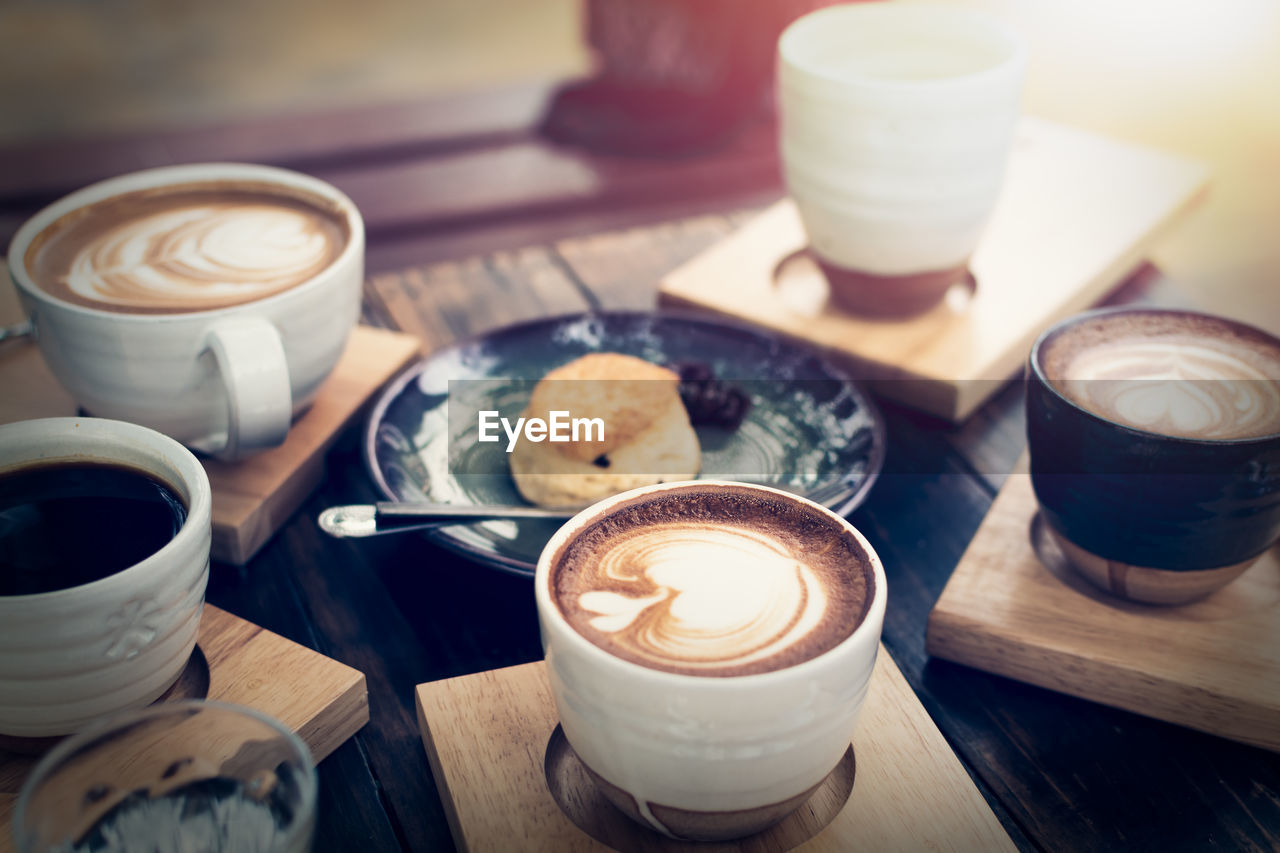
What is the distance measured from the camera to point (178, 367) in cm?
80

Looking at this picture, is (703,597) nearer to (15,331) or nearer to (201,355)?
(201,355)

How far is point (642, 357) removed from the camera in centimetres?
103

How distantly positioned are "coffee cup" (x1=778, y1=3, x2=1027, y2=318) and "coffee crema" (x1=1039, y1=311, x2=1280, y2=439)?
0.24m

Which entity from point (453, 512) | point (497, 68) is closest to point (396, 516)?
point (453, 512)

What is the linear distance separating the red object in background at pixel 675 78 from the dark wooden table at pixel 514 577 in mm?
50

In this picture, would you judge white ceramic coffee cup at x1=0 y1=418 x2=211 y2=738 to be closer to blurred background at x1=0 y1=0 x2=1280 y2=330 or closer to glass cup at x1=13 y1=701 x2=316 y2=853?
glass cup at x1=13 y1=701 x2=316 y2=853

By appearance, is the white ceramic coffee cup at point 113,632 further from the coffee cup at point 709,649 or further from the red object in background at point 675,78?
the red object in background at point 675,78

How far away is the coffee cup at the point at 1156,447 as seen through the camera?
2.16ft

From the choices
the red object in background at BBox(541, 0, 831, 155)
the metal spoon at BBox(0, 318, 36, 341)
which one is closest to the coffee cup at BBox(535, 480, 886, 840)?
the metal spoon at BBox(0, 318, 36, 341)

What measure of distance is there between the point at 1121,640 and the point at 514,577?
43cm

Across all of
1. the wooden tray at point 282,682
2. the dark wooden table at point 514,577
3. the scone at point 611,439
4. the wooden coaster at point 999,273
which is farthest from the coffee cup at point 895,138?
the wooden tray at point 282,682

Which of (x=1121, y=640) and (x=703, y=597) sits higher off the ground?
(x=703, y=597)

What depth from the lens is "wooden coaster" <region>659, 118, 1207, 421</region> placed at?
104 centimetres

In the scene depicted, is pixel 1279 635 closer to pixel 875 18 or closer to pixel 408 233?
pixel 875 18
